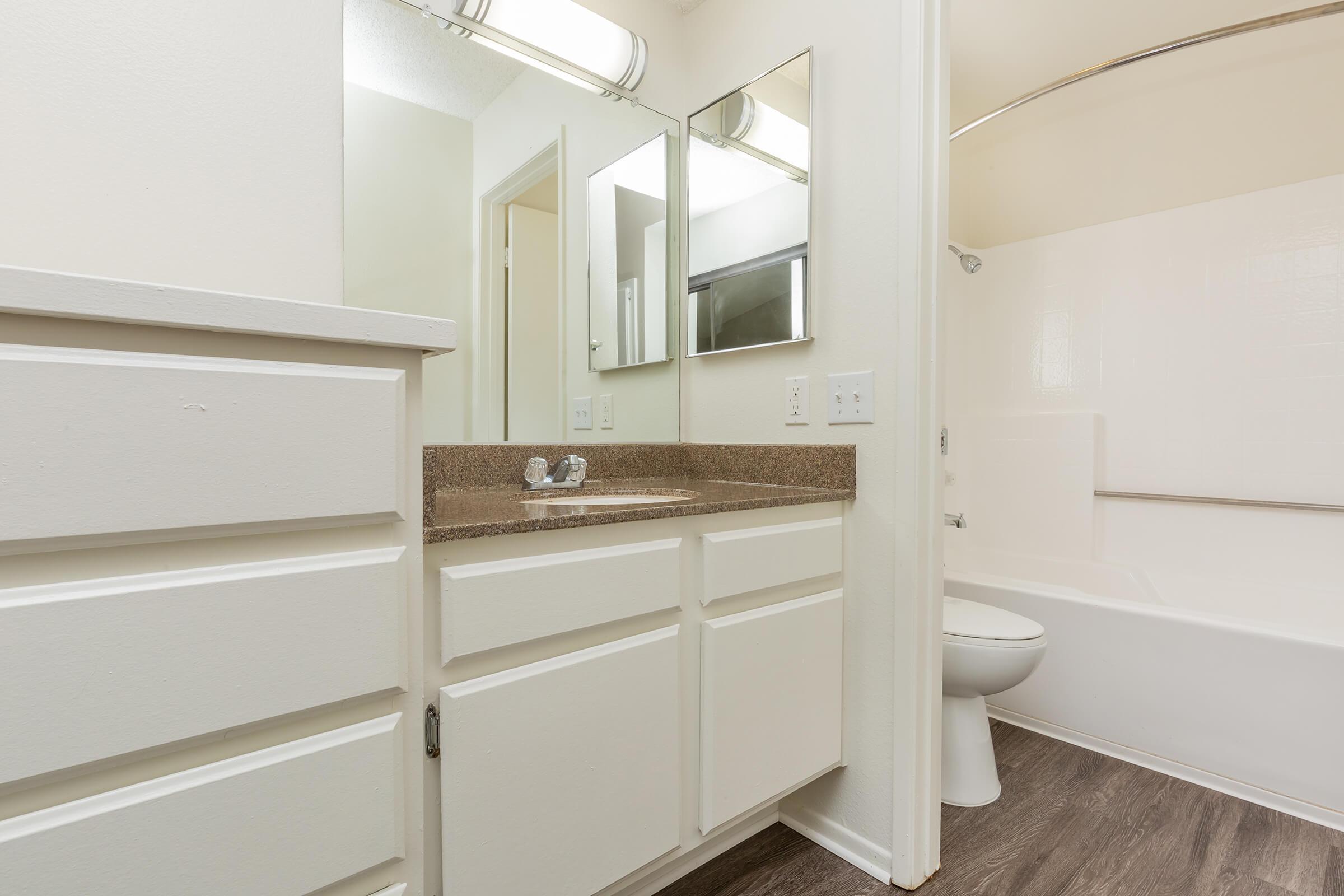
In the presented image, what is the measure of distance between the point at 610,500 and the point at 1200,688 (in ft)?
5.47

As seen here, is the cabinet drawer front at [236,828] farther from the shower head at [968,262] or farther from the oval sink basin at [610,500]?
the shower head at [968,262]

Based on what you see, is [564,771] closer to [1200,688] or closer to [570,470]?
[570,470]

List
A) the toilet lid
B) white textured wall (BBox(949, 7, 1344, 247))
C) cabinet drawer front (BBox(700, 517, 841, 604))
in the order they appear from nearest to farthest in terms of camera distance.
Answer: cabinet drawer front (BBox(700, 517, 841, 604)), the toilet lid, white textured wall (BBox(949, 7, 1344, 247))

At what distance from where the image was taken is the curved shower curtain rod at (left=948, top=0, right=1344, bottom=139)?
65.1 inches

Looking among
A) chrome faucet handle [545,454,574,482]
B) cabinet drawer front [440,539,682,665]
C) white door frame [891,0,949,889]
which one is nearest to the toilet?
white door frame [891,0,949,889]

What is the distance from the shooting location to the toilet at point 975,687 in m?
1.60

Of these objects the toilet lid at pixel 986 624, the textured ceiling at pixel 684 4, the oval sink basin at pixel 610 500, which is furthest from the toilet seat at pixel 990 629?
the textured ceiling at pixel 684 4

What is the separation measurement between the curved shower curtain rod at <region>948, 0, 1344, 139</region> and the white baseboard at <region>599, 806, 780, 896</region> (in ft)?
5.95

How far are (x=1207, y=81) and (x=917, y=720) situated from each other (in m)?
2.34

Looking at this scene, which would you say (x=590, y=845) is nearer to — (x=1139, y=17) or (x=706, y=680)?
(x=706, y=680)

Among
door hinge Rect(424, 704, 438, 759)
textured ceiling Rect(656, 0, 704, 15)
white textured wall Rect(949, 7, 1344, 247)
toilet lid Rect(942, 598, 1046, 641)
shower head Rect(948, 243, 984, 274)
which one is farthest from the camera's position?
shower head Rect(948, 243, 984, 274)

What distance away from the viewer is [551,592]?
939 mm

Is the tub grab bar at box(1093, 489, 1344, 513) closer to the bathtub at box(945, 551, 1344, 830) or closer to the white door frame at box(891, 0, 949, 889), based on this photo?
the bathtub at box(945, 551, 1344, 830)

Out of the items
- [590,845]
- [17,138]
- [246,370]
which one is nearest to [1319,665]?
[590,845]
